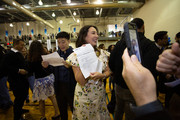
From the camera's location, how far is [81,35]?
1472 mm

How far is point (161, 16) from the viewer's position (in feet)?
15.0

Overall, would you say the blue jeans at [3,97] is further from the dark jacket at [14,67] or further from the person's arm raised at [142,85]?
the person's arm raised at [142,85]

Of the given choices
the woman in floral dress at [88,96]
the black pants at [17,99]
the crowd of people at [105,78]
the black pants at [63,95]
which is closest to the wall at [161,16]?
the crowd of people at [105,78]

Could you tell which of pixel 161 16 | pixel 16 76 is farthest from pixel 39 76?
pixel 161 16

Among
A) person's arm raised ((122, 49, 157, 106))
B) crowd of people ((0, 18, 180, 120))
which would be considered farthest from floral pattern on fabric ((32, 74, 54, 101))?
person's arm raised ((122, 49, 157, 106))

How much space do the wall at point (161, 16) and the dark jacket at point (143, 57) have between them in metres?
3.57

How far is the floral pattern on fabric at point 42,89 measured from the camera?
7.34 ft

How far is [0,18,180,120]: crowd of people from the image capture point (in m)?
0.34

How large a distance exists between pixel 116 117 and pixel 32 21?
1198 cm

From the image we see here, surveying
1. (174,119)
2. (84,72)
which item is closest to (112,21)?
(84,72)

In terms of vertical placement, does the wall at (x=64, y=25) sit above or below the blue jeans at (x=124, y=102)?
above

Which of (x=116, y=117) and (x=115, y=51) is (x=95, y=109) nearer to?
(x=116, y=117)

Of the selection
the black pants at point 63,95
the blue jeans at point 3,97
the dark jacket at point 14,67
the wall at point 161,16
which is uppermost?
the wall at point 161,16

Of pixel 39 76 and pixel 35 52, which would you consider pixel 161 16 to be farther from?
pixel 39 76
